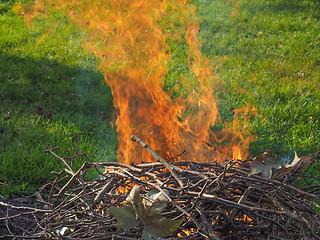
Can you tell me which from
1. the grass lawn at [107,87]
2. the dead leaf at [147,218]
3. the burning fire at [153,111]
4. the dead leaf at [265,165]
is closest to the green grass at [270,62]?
the grass lawn at [107,87]

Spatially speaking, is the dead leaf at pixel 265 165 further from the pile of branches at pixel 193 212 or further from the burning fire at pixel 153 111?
the burning fire at pixel 153 111

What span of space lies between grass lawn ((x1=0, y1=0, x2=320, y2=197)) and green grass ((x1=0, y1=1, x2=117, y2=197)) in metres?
0.01

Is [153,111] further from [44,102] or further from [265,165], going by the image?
[44,102]

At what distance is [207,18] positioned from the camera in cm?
772

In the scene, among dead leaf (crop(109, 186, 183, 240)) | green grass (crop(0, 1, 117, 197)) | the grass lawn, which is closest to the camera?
dead leaf (crop(109, 186, 183, 240))

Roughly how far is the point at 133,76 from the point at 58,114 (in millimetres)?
1672

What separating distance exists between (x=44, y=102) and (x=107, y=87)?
0.98 metres

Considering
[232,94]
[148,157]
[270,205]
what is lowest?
[232,94]

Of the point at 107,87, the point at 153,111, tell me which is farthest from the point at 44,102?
the point at 153,111

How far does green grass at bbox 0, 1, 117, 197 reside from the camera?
12.6 ft

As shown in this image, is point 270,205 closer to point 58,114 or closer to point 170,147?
point 170,147

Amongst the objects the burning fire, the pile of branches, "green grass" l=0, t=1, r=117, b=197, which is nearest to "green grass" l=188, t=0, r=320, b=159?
the burning fire

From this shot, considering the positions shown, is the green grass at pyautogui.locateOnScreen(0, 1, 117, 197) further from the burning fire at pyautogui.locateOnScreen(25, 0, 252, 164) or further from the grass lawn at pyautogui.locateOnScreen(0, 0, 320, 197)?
the burning fire at pyautogui.locateOnScreen(25, 0, 252, 164)

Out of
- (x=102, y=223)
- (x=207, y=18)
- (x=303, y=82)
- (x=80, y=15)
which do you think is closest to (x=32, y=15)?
(x=80, y=15)
